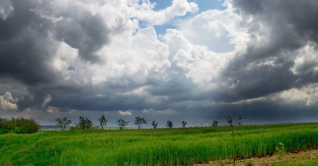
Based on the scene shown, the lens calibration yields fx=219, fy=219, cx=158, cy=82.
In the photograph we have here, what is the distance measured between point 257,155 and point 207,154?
362cm

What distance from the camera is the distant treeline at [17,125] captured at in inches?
1714

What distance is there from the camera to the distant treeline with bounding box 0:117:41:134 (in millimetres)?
43531

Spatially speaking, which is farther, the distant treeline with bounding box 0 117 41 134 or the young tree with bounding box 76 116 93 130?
the young tree with bounding box 76 116 93 130

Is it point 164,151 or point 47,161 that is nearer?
point 164,151

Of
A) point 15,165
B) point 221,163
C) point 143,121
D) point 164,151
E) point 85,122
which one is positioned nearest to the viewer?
point 221,163

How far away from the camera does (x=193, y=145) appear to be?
13.8 meters

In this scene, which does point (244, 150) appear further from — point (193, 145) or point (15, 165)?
point (15, 165)

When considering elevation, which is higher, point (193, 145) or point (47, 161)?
point (193, 145)

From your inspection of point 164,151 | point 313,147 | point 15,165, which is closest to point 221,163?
point 164,151

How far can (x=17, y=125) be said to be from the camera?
4538cm

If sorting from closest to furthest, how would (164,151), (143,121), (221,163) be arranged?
(221,163) < (164,151) < (143,121)

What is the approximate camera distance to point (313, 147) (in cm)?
1739

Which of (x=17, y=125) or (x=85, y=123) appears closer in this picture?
(x=17, y=125)

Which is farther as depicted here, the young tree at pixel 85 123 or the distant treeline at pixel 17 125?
the young tree at pixel 85 123
